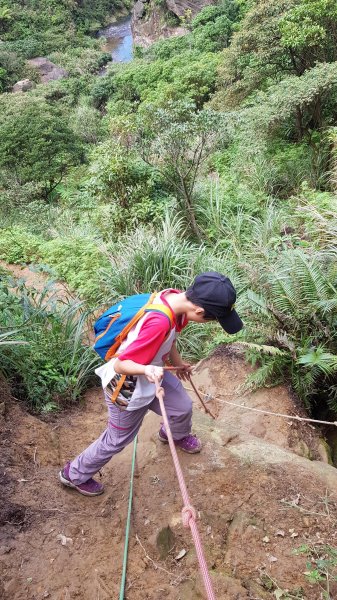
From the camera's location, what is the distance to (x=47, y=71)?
37.6 metres

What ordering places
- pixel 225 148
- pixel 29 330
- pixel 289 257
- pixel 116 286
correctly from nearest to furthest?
pixel 29 330 → pixel 289 257 → pixel 116 286 → pixel 225 148

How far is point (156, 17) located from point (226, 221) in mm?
40878

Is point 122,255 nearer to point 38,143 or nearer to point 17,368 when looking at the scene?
point 17,368

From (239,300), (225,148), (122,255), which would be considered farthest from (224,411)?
(225,148)

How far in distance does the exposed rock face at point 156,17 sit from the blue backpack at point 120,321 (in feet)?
130

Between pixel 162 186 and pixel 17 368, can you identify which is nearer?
pixel 17 368

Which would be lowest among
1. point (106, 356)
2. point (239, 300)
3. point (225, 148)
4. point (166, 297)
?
point (225, 148)

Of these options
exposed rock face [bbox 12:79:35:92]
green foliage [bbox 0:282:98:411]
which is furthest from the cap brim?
exposed rock face [bbox 12:79:35:92]

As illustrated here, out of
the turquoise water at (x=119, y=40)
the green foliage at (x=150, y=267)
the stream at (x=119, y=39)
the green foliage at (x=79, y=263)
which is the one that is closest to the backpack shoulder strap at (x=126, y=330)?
the green foliage at (x=150, y=267)

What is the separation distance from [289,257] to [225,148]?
369 inches

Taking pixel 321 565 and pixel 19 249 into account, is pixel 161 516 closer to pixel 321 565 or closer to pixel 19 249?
pixel 321 565

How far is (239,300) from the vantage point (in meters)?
4.73

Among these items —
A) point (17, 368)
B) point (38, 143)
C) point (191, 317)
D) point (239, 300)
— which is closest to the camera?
point (191, 317)

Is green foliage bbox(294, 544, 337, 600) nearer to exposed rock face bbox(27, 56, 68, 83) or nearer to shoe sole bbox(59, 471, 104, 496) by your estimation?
shoe sole bbox(59, 471, 104, 496)
